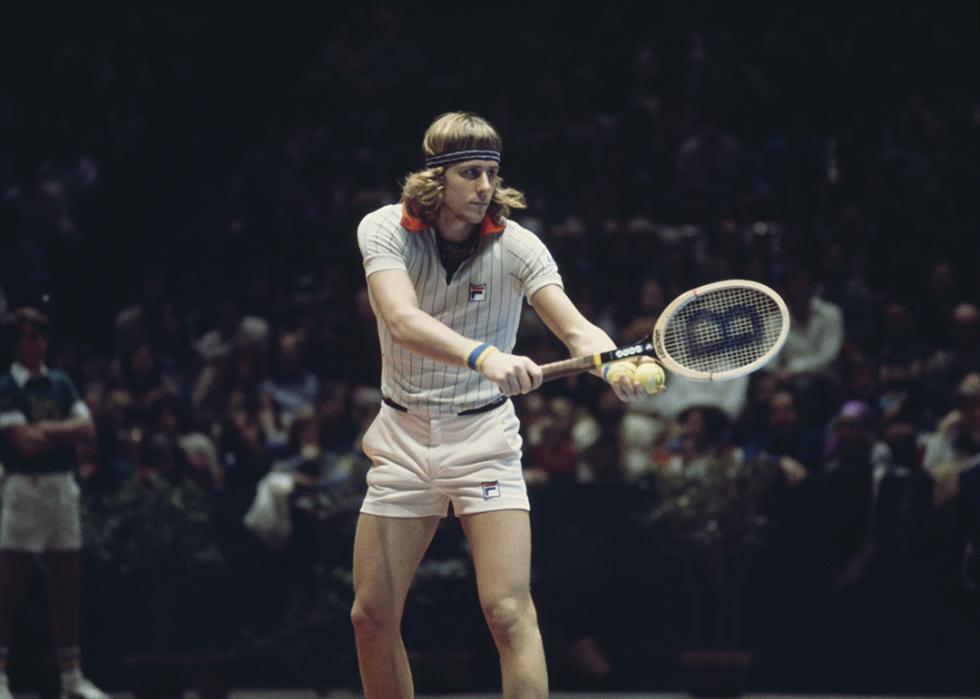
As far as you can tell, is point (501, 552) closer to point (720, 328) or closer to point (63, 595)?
point (720, 328)

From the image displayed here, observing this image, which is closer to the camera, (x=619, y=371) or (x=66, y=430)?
(x=619, y=371)

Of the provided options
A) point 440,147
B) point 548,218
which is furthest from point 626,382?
point 548,218

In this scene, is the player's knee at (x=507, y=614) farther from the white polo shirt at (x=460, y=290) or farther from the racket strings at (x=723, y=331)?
the racket strings at (x=723, y=331)

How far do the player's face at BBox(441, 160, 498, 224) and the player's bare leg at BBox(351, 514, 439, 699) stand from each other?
0.94 metres

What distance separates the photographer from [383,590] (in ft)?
16.2

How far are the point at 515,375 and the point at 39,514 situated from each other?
4.39 metres

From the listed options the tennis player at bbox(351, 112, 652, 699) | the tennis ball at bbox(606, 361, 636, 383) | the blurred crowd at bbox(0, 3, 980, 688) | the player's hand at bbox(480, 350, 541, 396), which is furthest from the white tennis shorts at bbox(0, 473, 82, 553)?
the tennis ball at bbox(606, 361, 636, 383)

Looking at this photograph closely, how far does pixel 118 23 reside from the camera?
43.1 ft

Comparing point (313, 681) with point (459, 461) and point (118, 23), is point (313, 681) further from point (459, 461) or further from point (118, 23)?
point (118, 23)

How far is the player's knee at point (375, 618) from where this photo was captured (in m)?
4.96

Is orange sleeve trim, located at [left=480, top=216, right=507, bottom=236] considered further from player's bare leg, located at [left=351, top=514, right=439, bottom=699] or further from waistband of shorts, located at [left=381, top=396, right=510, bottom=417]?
player's bare leg, located at [left=351, top=514, right=439, bottom=699]

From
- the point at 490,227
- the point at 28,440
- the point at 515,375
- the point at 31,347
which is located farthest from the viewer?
the point at 31,347

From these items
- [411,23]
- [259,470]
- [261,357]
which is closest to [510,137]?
[411,23]

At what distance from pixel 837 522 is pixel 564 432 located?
1653 millimetres
